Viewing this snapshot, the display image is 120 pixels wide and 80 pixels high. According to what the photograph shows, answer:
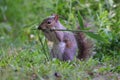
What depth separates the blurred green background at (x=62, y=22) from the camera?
7.27 metres

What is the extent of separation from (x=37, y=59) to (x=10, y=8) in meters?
6.34

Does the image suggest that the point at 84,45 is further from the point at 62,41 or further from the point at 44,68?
the point at 44,68

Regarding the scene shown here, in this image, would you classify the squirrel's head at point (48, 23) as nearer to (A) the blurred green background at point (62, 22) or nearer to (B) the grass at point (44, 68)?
(A) the blurred green background at point (62, 22)

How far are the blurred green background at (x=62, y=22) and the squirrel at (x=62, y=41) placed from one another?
22 centimetres

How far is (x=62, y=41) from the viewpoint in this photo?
737 cm

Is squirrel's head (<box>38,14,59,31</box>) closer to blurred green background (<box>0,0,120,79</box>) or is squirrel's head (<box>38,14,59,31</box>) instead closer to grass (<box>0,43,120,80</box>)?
blurred green background (<box>0,0,120,79</box>)

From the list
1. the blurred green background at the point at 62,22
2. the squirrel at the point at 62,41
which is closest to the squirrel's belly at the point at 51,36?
the squirrel at the point at 62,41

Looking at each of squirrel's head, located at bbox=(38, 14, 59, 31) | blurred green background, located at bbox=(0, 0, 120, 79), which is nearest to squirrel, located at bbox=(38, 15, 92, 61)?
squirrel's head, located at bbox=(38, 14, 59, 31)

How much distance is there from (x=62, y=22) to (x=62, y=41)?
4.80 ft

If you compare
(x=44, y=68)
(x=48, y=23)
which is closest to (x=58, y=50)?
(x=48, y=23)

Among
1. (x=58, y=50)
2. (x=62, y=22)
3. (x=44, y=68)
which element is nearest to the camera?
(x=44, y=68)

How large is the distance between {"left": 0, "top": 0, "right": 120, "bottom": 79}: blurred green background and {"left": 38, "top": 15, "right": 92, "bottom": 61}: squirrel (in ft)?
0.71

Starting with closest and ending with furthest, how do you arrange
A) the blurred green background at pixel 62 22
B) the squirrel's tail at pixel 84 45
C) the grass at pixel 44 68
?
1. the grass at pixel 44 68
2. the blurred green background at pixel 62 22
3. the squirrel's tail at pixel 84 45

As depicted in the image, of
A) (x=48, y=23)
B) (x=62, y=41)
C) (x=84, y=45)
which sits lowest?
(x=84, y=45)
